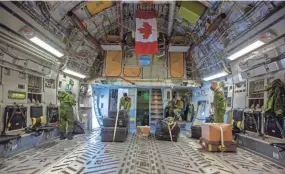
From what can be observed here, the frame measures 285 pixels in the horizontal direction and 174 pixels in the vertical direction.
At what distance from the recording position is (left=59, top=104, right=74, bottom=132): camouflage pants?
734 centimetres

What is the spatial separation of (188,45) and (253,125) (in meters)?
4.83

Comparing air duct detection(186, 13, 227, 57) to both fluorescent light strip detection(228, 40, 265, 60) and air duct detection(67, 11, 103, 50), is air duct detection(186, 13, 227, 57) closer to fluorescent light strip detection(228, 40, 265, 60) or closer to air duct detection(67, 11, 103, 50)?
fluorescent light strip detection(228, 40, 265, 60)

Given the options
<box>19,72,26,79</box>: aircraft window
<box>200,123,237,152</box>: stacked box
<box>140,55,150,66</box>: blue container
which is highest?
<box>140,55,150,66</box>: blue container

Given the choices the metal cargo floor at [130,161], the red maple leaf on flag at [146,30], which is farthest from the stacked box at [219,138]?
the red maple leaf on flag at [146,30]

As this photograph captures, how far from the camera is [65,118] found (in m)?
7.39

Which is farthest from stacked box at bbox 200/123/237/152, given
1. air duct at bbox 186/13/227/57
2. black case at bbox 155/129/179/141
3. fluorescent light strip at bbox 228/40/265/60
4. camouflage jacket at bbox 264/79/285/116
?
air duct at bbox 186/13/227/57

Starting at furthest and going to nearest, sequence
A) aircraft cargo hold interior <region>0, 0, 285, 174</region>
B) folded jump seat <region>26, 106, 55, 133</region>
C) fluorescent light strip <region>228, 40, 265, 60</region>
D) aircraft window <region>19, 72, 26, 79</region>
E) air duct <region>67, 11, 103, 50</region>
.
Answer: air duct <region>67, 11, 103, 50</region>, folded jump seat <region>26, 106, 55, 133</region>, aircraft window <region>19, 72, 26, 79</region>, fluorescent light strip <region>228, 40, 265, 60</region>, aircraft cargo hold interior <region>0, 0, 285, 174</region>

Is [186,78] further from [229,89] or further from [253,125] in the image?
[253,125]

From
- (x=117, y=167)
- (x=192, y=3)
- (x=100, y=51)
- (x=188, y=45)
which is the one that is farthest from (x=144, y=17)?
(x=117, y=167)

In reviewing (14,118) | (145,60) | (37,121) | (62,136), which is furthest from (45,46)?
(145,60)

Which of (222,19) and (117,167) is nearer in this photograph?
(117,167)

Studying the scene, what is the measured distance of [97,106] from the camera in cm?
1197

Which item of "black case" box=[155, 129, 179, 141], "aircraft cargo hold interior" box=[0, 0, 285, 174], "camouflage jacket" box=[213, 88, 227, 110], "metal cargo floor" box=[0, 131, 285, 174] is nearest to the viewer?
"metal cargo floor" box=[0, 131, 285, 174]

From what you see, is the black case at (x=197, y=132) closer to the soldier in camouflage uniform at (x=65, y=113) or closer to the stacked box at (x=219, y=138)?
the stacked box at (x=219, y=138)
